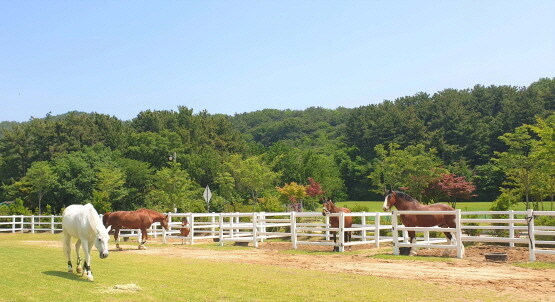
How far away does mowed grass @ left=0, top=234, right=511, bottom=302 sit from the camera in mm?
7953

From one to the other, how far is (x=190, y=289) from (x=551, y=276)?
7343 mm

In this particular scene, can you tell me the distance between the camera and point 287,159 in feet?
220

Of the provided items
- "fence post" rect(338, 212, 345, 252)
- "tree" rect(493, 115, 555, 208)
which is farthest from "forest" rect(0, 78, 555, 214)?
"fence post" rect(338, 212, 345, 252)

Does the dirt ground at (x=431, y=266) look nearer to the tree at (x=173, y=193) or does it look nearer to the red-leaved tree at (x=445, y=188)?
the tree at (x=173, y=193)

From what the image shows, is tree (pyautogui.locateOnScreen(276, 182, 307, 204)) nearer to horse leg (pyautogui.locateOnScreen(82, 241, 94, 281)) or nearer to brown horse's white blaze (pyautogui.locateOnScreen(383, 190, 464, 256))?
brown horse's white blaze (pyautogui.locateOnScreen(383, 190, 464, 256))

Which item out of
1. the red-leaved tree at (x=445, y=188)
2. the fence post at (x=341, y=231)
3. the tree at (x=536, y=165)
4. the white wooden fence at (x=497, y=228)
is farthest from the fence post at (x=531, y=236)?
the red-leaved tree at (x=445, y=188)

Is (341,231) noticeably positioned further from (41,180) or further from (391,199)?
(41,180)

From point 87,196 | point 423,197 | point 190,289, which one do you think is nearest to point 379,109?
point 423,197

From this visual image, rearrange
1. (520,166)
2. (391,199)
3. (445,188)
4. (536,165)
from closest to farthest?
(391,199) → (536,165) → (520,166) → (445,188)

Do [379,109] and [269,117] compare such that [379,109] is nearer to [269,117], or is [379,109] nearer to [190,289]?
[269,117]

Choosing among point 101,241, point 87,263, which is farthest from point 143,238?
point 87,263

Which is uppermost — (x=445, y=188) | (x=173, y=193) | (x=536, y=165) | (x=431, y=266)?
(x=536, y=165)

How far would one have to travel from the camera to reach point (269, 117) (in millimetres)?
138250

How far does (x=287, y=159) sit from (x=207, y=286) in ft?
190
